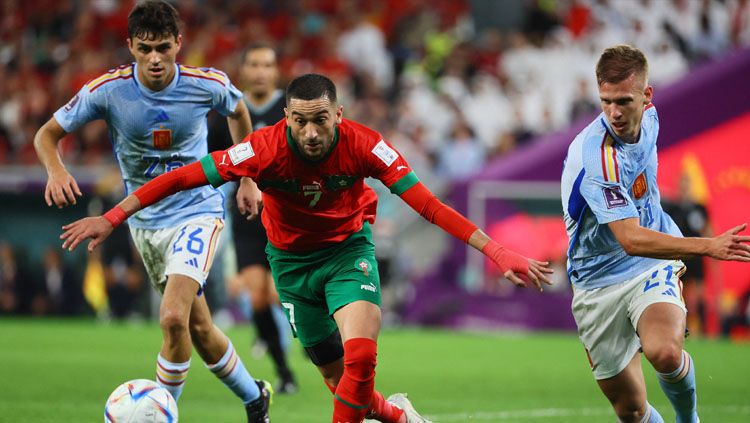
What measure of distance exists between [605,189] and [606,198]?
0.05 metres

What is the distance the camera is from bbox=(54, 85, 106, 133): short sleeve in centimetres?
692

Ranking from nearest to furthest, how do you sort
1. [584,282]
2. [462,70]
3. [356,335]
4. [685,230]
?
1. [356,335]
2. [584,282]
3. [685,230]
4. [462,70]

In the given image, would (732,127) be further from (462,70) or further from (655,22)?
(462,70)

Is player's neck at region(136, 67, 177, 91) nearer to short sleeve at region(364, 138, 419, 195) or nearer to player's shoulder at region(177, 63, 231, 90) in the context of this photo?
player's shoulder at region(177, 63, 231, 90)

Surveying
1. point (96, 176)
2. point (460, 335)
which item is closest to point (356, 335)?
point (460, 335)

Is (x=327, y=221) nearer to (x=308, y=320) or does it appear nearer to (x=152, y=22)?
(x=308, y=320)

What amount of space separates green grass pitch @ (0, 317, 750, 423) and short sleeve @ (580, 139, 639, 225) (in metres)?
2.47

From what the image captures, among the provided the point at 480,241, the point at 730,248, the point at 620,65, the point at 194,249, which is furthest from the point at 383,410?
the point at 620,65

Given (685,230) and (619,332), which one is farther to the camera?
(685,230)

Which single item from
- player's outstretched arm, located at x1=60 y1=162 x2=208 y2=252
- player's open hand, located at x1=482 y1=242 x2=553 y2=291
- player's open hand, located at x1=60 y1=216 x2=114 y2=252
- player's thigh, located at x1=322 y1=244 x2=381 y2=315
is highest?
player's outstretched arm, located at x1=60 y1=162 x2=208 y2=252

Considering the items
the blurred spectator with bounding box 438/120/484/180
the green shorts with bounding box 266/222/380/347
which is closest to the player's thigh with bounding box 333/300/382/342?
the green shorts with bounding box 266/222/380/347

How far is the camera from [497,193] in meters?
17.2

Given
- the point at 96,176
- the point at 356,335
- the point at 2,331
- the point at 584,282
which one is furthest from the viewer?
the point at 96,176

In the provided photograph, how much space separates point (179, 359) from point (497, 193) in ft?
35.9
